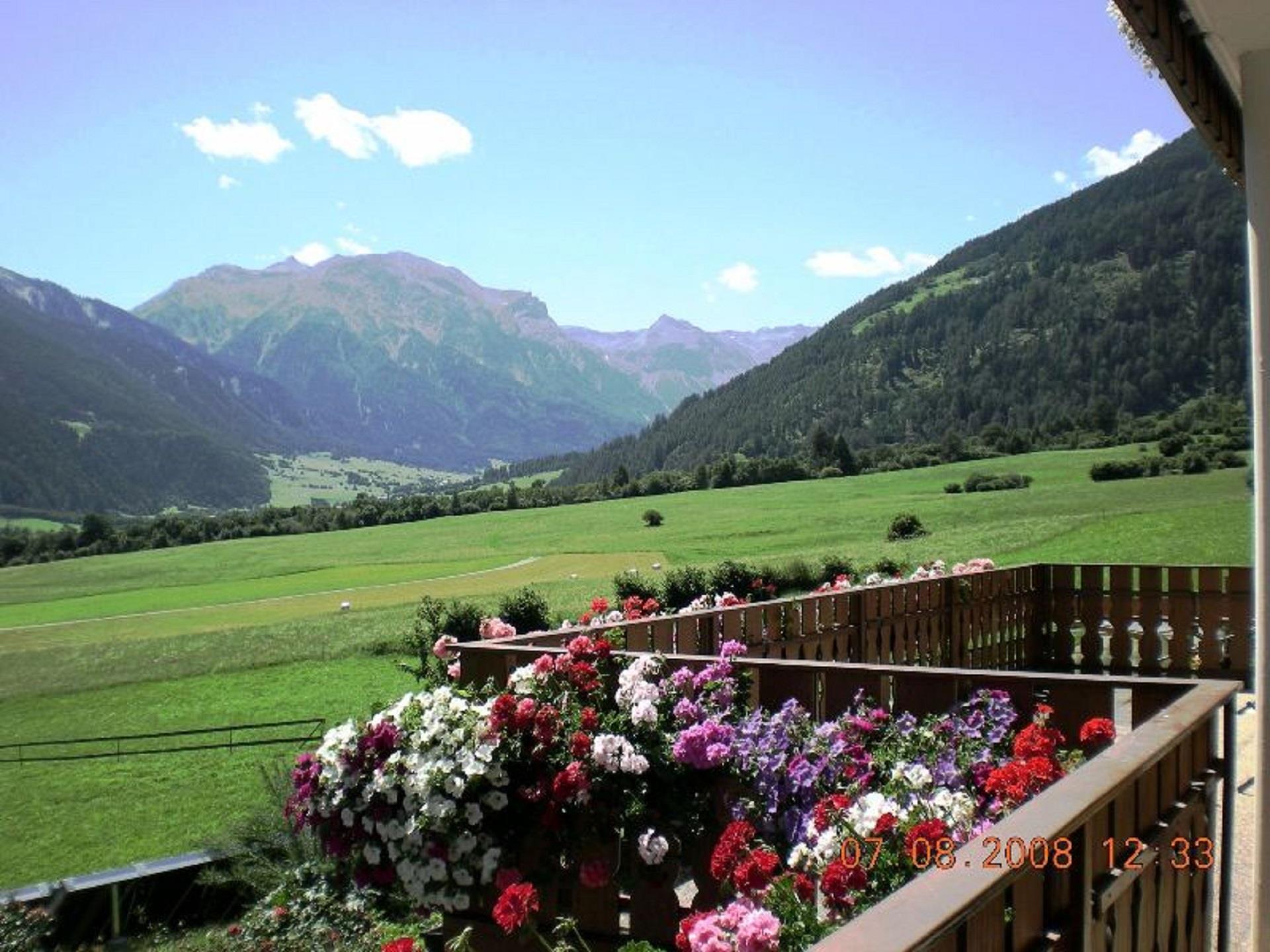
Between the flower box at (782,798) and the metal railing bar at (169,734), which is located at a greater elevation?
the flower box at (782,798)

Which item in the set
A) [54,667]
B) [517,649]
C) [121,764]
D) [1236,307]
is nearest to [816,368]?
[1236,307]

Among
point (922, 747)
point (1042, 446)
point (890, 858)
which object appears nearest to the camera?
point (890, 858)

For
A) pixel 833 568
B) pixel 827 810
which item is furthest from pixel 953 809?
pixel 833 568

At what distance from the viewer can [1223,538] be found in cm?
2498

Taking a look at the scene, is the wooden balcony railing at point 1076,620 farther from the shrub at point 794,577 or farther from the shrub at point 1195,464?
the shrub at point 1195,464

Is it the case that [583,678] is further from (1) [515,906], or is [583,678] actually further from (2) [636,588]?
(2) [636,588]

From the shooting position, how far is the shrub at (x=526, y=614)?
66.7 ft

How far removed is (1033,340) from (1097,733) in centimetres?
14268

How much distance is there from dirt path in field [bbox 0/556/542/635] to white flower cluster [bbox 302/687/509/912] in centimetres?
4532

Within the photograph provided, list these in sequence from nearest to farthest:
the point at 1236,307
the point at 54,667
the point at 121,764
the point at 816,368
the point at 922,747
Result: the point at 922,747, the point at 121,764, the point at 54,667, the point at 1236,307, the point at 816,368

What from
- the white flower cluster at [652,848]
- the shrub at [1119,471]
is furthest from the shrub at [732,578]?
the shrub at [1119,471]

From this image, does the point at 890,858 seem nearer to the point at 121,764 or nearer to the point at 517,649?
the point at 517,649

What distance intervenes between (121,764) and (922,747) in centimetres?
1757

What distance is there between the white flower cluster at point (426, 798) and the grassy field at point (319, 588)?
523 millimetres
